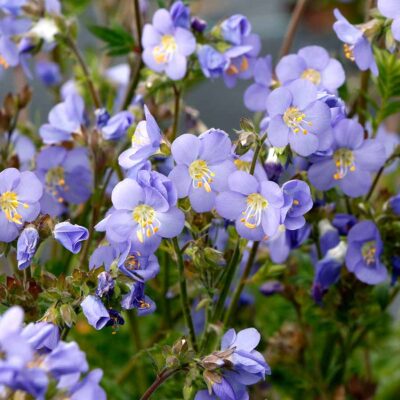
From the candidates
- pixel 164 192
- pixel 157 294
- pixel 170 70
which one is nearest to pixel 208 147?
pixel 164 192

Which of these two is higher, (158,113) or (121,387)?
(158,113)

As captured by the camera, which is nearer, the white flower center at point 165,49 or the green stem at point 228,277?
the green stem at point 228,277

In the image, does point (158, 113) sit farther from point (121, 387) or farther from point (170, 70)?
point (121, 387)

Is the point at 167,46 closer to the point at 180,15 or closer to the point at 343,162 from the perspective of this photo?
the point at 180,15

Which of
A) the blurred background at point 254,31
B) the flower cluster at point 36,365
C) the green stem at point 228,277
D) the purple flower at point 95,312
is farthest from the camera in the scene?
the blurred background at point 254,31

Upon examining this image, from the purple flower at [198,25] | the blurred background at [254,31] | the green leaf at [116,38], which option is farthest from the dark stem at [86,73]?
the blurred background at [254,31]

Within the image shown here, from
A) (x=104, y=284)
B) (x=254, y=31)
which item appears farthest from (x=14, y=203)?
(x=254, y=31)

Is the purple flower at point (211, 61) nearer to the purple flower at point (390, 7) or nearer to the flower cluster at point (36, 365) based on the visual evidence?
the purple flower at point (390, 7)
